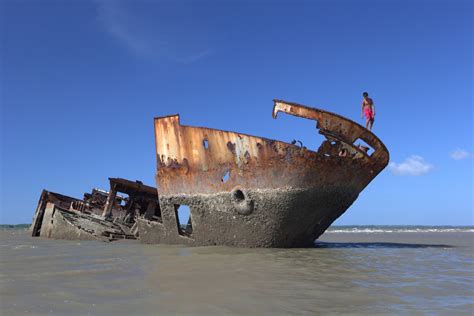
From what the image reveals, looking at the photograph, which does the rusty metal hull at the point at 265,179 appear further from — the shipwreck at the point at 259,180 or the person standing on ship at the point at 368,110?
the person standing on ship at the point at 368,110

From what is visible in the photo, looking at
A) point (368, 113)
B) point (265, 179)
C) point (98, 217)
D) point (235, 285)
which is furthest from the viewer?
point (98, 217)

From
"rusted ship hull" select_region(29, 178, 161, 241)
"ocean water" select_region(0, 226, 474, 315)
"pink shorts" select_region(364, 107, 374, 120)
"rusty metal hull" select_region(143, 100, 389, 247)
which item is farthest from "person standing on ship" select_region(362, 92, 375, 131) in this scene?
"rusted ship hull" select_region(29, 178, 161, 241)

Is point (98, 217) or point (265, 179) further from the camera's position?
point (98, 217)

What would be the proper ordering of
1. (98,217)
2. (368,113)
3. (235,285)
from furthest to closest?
(98,217), (368,113), (235,285)

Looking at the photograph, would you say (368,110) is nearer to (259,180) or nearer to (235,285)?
(259,180)

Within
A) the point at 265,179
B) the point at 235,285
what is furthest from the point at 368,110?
the point at 235,285

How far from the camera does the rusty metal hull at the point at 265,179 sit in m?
6.13

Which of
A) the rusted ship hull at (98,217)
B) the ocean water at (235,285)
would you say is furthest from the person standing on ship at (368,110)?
the rusted ship hull at (98,217)

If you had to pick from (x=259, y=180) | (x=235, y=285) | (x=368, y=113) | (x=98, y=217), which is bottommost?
(x=235, y=285)

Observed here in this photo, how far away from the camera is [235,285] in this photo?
347 centimetres

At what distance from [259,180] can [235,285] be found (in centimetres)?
287

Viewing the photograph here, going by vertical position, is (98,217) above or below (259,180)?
below

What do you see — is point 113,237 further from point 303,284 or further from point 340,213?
point 303,284

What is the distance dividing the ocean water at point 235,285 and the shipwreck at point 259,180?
1.07 m
